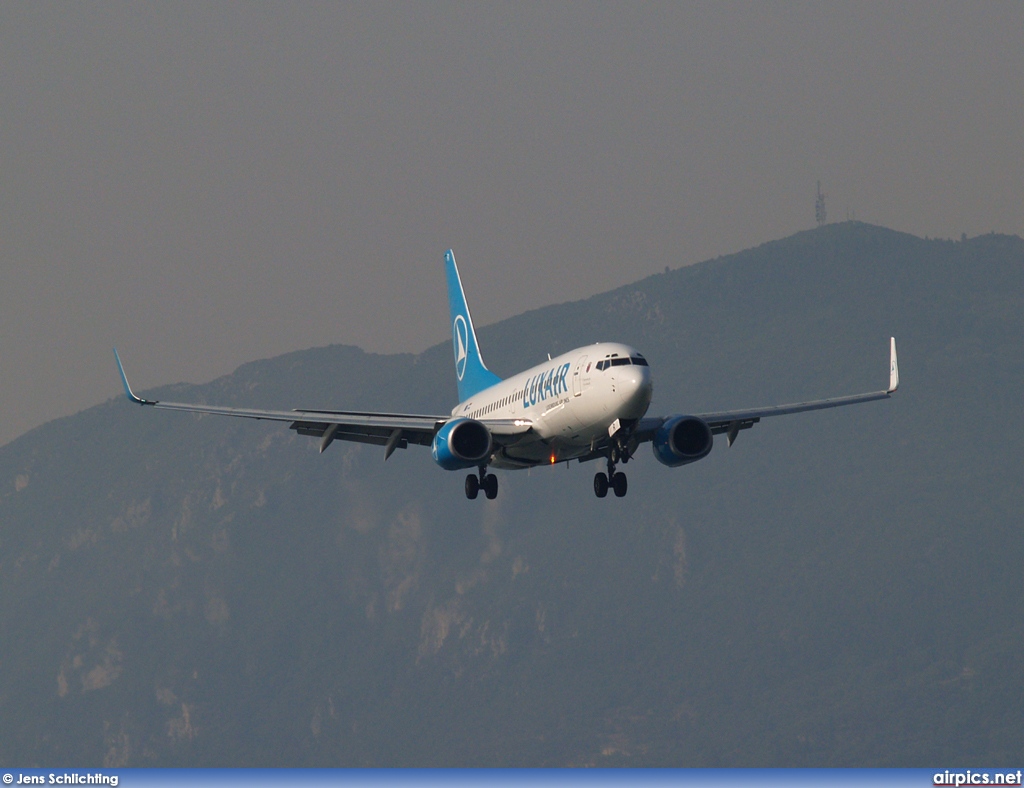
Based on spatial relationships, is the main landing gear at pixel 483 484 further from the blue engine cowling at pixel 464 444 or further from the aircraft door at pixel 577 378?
the aircraft door at pixel 577 378

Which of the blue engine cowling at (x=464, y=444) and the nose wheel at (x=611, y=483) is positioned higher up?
the blue engine cowling at (x=464, y=444)

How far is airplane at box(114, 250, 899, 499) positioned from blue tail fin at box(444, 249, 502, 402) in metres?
12.9

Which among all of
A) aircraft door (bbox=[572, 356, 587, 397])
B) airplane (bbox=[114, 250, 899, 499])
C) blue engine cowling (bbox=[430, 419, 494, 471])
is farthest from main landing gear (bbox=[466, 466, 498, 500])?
aircraft door (bbox=[572, 356, 587, 397])

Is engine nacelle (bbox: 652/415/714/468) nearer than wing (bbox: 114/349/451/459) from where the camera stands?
Yes

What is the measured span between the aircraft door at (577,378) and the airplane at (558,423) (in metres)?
0.04

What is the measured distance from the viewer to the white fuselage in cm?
5709

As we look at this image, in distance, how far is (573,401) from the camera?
193 ft

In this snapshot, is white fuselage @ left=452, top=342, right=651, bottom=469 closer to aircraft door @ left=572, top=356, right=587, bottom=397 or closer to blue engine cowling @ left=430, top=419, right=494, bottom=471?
aircraft door @ left=572, top=356, right=587, bottom=397

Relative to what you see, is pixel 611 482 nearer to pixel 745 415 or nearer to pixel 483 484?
pixel 745 415

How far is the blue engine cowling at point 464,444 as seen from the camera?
61.4 m

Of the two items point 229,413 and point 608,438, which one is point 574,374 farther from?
point 229,413

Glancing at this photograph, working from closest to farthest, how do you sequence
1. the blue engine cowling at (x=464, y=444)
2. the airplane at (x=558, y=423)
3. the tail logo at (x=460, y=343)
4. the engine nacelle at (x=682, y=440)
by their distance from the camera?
the airplane at (x=558, y=423)
the blue engine cowling at (x=464, y=444)
the engine nacelle at (x=682, y=440)
the tail logo at (x=460, y=343)

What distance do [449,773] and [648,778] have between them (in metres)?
5.58

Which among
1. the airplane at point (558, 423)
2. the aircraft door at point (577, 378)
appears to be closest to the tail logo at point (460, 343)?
the airplane at point (558, 423)
